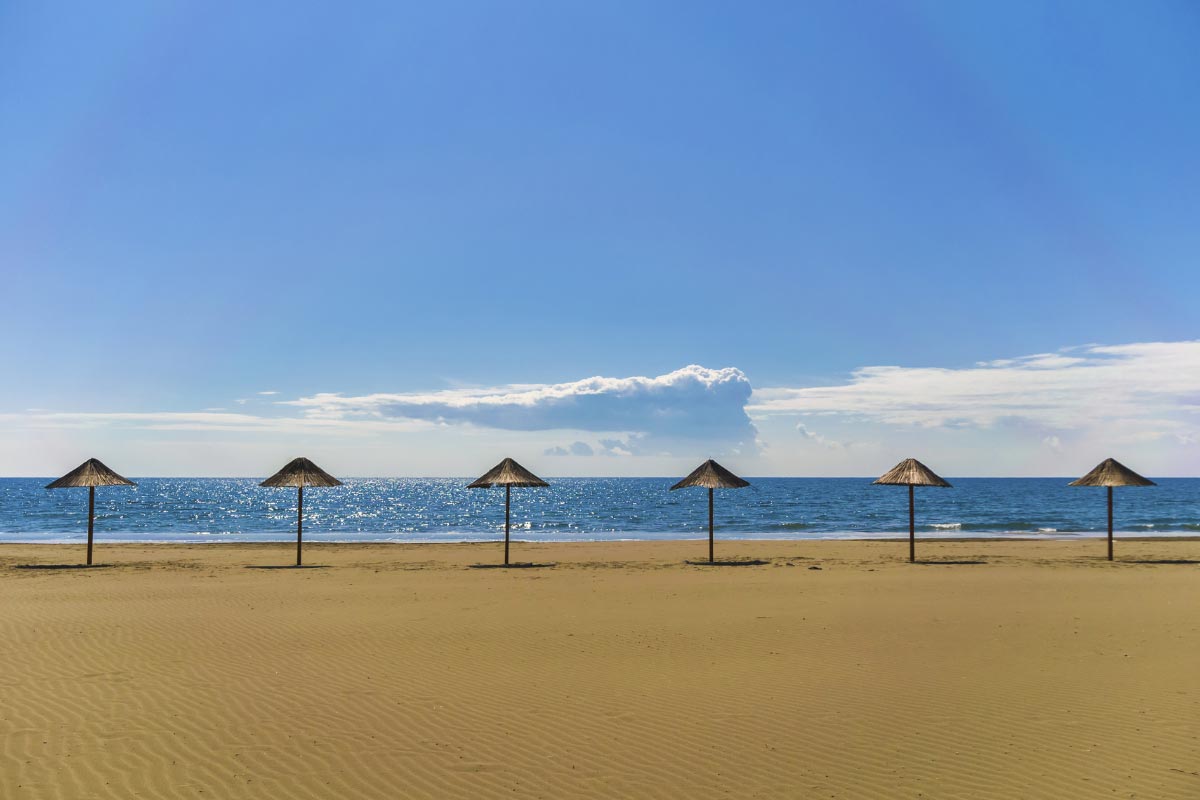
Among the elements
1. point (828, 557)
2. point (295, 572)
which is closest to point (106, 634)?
point (295, 572)

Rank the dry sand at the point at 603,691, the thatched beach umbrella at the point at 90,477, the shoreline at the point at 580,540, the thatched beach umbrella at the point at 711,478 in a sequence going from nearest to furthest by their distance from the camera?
the dry sand at the point at 603,691 < the thatched beach umbrella at the point at 90,477 < the thatched beach umbrella at the point at 711,478 < the shoreline at the point at 580,540

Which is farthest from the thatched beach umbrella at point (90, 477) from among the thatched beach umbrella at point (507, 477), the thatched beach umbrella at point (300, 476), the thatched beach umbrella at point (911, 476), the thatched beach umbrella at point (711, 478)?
the thatched beach umbrella at point (911, 476)

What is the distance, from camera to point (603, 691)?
8.79 meters

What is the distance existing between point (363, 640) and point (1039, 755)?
8.86 metres

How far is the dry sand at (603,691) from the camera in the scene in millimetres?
6371

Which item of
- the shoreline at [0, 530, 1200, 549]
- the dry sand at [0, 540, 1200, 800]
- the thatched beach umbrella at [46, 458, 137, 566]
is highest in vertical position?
the thatched beach umbrella at [46, 458, 137, 566]

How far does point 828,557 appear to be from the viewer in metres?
24.9

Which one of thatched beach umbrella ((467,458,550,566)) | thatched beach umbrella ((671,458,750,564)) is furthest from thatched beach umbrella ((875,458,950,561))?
thatched beach umbrella ((467,458,550,566))

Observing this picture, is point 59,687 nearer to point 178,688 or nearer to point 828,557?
point 178,688

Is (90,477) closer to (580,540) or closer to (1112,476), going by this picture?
(580,540)

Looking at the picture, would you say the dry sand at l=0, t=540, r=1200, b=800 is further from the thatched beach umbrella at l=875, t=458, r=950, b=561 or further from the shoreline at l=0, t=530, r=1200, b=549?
the shoreline at l=0, t=530, r=1200, b=549

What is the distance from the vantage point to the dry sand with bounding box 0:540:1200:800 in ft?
20.9

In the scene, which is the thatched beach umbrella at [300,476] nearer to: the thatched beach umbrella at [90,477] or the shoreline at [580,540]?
the thatched beach umbrella at [90,477]

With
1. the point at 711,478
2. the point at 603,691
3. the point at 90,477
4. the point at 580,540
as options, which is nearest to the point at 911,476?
the point at 711,478
